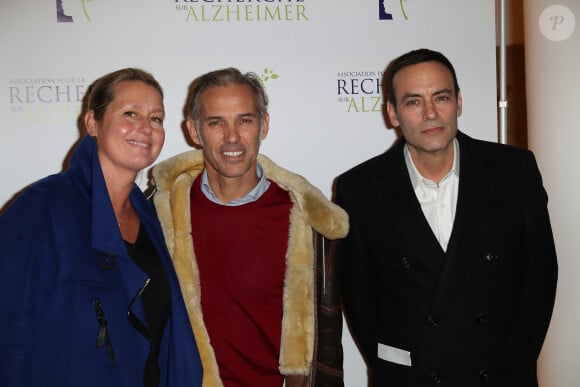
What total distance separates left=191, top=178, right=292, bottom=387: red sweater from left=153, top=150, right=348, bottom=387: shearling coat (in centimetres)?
7

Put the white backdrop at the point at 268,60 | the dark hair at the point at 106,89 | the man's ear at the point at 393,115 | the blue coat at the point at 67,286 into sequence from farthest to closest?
the white backdrop at the point at 268,60 < the man's ear at the point at 393,115 < the dark hair at the point at 106,89 < the blue coat at the point at 67,286

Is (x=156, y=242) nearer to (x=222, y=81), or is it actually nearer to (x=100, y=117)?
(x=100, y=117)

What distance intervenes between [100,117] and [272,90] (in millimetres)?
1457

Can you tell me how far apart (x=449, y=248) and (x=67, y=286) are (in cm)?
149

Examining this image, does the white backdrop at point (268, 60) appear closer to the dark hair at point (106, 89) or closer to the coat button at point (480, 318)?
the dark hair at point (106, 89)

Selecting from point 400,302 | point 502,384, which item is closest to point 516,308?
point 502,384

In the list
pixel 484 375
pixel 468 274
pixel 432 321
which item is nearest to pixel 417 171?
pixel 468 274

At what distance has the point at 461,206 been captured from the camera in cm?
230

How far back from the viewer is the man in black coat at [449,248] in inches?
88.7

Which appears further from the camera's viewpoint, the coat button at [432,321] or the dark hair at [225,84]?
the dark hair at [225,84]

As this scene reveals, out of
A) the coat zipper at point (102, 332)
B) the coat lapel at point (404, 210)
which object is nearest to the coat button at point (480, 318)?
the coat lapel at point (404, 210)

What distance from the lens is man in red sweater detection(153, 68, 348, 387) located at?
8.00ft

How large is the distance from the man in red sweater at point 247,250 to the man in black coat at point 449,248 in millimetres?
244

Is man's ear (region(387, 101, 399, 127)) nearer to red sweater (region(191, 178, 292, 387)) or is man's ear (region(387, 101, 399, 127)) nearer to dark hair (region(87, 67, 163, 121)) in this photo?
red sweater (region(191, 178, 292, 387))
